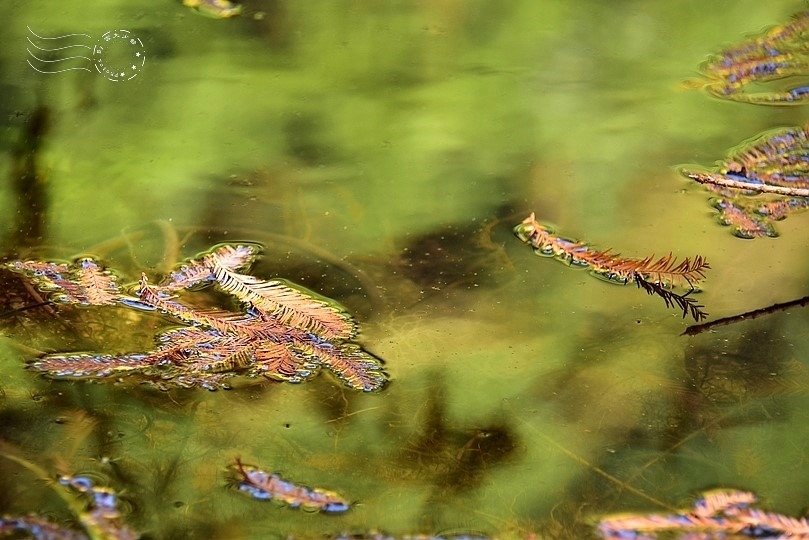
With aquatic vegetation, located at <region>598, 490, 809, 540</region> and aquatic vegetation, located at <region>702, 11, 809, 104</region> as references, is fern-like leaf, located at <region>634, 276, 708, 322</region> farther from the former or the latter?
aquatic vegetation, located at <region>702, 11, 809, 104</region>

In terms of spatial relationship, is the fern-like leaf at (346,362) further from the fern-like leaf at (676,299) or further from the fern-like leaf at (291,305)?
the fern-like leaf at (676,299)

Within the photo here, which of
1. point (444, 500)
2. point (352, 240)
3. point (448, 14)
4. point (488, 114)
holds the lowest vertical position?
point (444, 500)

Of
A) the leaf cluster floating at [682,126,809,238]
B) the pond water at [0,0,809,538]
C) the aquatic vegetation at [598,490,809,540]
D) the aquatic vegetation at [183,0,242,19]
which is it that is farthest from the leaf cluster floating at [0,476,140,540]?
the aquatic vegetation at [183,0,242,19]

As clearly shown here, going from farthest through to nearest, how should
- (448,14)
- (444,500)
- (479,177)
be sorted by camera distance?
1. (448,14)
2. (479,177)
3. (444,500)

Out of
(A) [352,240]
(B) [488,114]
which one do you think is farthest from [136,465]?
(B) [488,114]

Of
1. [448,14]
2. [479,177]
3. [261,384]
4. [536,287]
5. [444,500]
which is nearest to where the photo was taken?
[444,500]

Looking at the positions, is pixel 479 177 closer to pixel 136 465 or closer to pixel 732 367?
pixel 732 367
